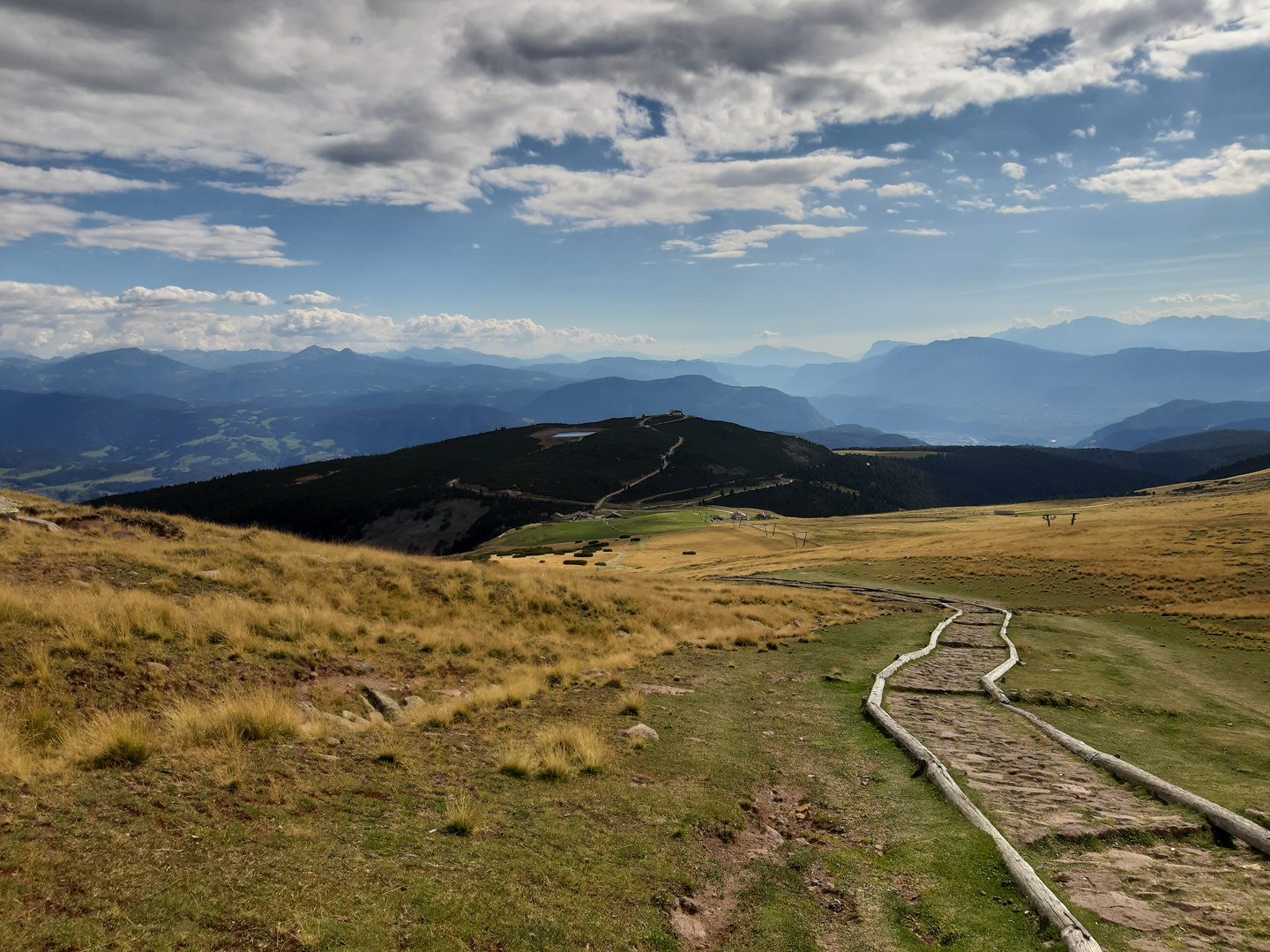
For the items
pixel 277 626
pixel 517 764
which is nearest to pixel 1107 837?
pixel 517 764

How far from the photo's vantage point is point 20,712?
27.9 ft

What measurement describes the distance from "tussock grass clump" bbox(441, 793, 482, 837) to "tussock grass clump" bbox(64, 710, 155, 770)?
154 inches

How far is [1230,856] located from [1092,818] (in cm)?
149

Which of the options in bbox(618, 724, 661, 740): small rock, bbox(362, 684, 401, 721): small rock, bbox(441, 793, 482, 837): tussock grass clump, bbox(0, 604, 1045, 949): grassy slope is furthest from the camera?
bbox(618, 724, 661, 740): small rock

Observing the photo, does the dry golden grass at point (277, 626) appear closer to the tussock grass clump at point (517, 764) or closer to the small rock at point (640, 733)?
the tussock grass clump at point (517, 764)

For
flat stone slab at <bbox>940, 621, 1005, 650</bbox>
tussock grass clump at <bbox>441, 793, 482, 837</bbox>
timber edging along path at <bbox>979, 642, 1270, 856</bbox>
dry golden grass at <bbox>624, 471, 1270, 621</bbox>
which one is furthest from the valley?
dry golden grass at <bbox>624, 471, 1270, 621</bbox>

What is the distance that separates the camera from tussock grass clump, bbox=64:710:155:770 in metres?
7.25

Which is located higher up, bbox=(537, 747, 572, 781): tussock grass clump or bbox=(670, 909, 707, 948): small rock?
bbox=(537, 747, 572, 781): tussock grass clump

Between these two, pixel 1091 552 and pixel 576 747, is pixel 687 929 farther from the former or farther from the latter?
pixel 1091 552

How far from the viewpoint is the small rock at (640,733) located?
Answer: 1221 cm

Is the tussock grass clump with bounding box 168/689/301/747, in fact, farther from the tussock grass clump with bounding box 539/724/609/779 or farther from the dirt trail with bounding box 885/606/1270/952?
the dirt trail with bounding box 885/606/1270/952

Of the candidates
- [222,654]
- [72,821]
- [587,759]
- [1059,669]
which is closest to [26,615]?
[222,654]

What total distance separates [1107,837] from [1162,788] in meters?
2.14

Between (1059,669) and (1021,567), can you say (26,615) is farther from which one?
(1021,567)
